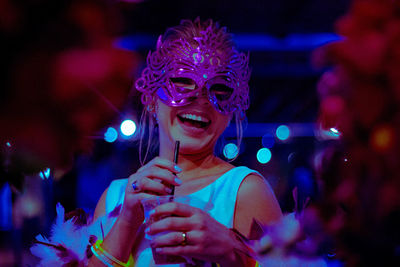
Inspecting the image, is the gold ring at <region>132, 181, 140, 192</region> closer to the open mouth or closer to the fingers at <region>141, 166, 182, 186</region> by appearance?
the fingers at <region>141, 166, 182, 186</region>

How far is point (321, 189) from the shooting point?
0.56 metres

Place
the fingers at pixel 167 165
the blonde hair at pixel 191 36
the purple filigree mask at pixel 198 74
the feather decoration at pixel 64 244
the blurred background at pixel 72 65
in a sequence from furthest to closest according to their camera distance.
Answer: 1. the blonde hair at pixel 191 36
2. the purple filigree mask at pixel 198 74
3. the feather decoration at pixel 64 244
4. the fingers at pixel 167 165
5. the blurred background at pixel 72 65

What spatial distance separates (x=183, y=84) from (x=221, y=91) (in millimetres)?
123

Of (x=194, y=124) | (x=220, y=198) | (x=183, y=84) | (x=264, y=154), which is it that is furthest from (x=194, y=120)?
(x=264, y=154)

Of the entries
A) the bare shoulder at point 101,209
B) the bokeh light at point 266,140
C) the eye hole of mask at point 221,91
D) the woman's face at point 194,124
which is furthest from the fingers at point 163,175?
the bokeh light at point 266,140

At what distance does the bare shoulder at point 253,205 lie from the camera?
3.64 ft

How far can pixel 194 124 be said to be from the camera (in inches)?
47.9

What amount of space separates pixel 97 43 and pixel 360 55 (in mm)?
321

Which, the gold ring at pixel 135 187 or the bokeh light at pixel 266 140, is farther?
the bokeh light at pixel 266 140

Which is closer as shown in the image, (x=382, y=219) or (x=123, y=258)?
(x=382, y=219)

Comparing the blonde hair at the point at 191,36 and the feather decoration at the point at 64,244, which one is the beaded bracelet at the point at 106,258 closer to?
the feather decoration at the point at 64,244

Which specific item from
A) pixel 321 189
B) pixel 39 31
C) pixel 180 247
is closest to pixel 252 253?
pixel 180 247

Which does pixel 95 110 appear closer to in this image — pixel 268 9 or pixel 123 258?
pixel 123 258

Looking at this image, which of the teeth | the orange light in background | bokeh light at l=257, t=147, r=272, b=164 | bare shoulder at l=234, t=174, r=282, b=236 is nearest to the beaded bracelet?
bare shoulder at l=234, t=174, r=282, b=236
